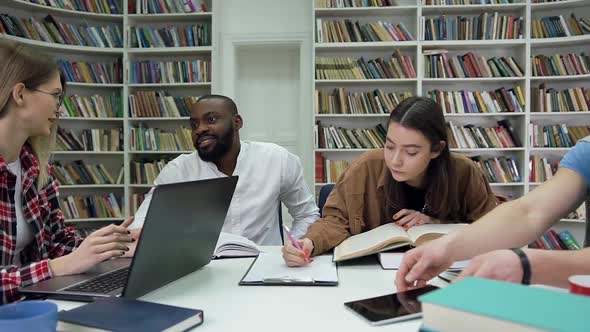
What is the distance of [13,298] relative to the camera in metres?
0.94

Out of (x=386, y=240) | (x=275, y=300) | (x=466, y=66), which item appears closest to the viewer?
(x=275, y=300)

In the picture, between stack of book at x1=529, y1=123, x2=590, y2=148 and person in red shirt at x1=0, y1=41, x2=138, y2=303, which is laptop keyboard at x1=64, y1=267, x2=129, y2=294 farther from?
stack of book at x1=529, y1=123, x2=590, y2=148

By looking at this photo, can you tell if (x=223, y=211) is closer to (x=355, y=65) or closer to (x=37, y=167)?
(x=37, y=167)

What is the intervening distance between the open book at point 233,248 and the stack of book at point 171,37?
3.31 metres

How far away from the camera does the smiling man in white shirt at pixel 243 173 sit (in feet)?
6.99

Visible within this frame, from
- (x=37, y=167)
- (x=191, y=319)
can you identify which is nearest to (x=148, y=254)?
(x=191, y=319)

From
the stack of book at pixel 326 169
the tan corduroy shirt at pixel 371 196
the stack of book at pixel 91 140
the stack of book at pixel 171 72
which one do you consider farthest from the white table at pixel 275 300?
the stack of book at pixel 91 140

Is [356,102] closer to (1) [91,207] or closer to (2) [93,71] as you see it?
(2) [93,71]

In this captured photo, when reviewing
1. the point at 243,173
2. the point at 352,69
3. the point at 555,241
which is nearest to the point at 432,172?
the point at 243,173

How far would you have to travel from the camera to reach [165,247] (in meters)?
0.91

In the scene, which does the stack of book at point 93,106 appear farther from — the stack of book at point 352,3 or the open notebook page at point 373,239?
the open notebook page at point 373,239

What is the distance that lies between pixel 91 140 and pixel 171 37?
1278mm

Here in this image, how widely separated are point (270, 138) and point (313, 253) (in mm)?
3415

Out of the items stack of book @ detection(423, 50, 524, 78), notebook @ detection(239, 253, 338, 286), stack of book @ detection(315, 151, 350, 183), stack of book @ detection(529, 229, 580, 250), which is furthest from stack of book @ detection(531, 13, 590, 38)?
notebook @ detection(239, 253, 338, 286)
